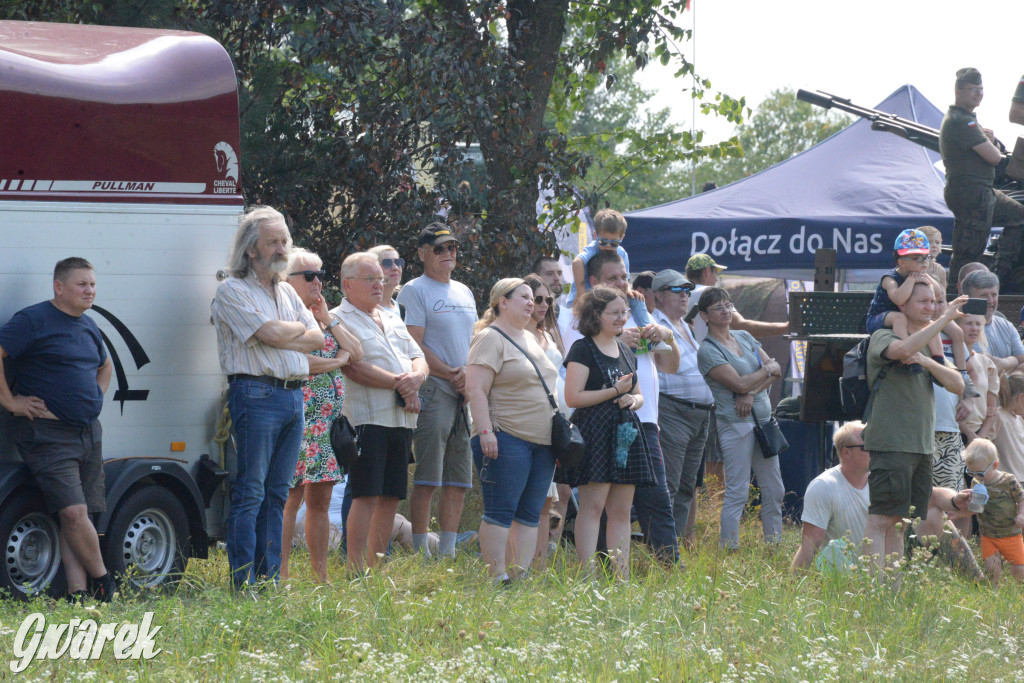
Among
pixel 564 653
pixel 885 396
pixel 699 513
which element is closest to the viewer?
pixel 564 653

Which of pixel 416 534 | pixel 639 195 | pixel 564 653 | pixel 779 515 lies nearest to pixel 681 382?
pixel 779 515

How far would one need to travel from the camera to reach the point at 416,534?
23.0ft

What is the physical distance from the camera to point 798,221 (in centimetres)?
1116

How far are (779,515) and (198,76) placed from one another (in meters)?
4.89

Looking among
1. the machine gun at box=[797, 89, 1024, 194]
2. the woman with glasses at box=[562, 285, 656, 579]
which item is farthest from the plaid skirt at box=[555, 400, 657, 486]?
the machine gun at box=[797, 89, 1024, 194]

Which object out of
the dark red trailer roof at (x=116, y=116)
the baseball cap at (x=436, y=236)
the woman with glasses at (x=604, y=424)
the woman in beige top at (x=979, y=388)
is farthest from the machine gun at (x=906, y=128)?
the dark red trailer roof at (x=116, y=116)

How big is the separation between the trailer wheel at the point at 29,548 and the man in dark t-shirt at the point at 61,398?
106 millimetres

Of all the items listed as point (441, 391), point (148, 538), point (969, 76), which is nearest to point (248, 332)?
point (148, 538)

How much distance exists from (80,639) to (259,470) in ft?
4.09

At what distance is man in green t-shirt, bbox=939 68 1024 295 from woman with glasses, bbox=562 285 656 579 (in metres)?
4.39

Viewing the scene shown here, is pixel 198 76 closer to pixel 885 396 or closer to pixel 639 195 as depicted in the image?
pixel 885 396

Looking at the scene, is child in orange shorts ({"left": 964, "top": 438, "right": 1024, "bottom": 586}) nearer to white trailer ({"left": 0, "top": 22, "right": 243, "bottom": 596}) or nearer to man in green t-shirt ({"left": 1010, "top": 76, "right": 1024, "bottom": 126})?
man in green t-shirt ({"left": 1010, "top": 76, "right": 1024, "bottom": 126})

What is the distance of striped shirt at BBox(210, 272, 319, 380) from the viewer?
5.70 meters

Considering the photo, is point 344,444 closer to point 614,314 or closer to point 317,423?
point 317,423
